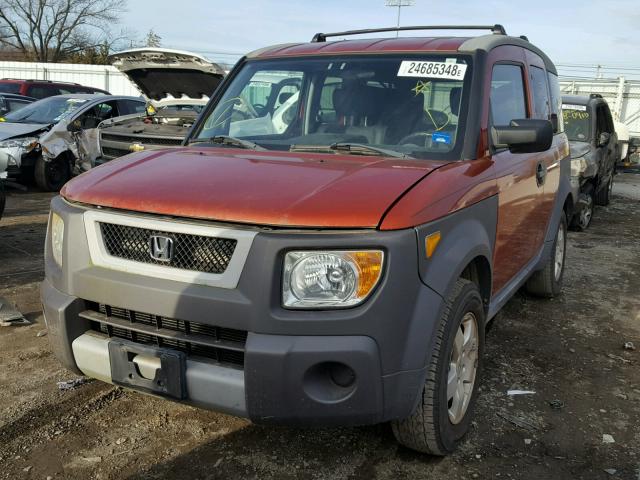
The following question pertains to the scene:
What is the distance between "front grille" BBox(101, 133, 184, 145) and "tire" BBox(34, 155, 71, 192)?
1.60 meters

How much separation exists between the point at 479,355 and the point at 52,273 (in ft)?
6.95

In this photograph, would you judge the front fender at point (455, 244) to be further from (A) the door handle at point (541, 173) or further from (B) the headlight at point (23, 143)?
(B) the headlight at point (23, 143)

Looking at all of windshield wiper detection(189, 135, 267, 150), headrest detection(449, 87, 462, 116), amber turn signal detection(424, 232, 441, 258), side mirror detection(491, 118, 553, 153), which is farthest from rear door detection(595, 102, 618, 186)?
amber turn signal detection(424, 232, 441, 258)

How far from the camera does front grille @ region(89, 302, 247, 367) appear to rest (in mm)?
2375

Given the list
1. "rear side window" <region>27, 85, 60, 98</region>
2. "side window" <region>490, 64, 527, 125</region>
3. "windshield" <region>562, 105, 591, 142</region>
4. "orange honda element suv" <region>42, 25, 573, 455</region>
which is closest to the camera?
"orange honda element suv" <region>42, 25, 573, 455</region>

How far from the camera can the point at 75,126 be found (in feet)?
33.5

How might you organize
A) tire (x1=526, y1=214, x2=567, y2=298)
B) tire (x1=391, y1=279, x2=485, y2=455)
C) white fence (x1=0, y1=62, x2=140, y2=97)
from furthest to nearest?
white fence (x1=0, y1=62, x2=140, y2=97) → tire (x1=526, y1=214, x2=567, y2=298) → tire (x1=391, y1=279, x2=485, y2=455)

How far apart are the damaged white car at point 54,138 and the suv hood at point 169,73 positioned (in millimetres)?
2061

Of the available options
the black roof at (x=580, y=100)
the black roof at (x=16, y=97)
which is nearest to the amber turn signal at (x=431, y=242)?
the black roof at (x=580, y=100)

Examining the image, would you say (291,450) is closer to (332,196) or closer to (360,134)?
(332,196)

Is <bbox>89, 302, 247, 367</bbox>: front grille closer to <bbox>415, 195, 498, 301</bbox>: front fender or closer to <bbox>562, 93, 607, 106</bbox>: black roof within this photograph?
<bbox>415, 195, 498, 301</bbox>: front fender

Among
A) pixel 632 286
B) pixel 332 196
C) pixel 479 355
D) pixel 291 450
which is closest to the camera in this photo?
pixel 332 196

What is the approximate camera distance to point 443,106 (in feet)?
10.7

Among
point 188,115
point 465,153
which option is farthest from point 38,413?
point 188,115
